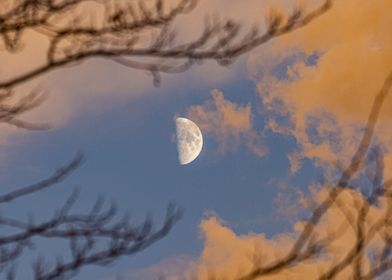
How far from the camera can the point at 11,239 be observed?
3947 mm

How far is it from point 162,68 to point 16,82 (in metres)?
0.65

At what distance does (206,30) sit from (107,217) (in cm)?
94

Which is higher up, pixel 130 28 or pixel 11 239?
pixel 130 28

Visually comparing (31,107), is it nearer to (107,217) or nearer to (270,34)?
(107,217)

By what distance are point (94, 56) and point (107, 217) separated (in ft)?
2.39

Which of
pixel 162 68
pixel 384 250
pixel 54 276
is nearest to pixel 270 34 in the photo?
pixel 162 68

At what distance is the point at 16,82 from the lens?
3.79m

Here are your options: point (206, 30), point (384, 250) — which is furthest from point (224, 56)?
point (384, 250)

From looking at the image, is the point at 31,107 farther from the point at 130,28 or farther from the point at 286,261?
the point at 286,261

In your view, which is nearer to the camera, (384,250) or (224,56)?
(384,250)

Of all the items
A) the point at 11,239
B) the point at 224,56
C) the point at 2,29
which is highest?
the point at 2,29

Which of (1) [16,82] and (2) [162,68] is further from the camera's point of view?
(2) [162,68]

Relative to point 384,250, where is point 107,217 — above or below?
above

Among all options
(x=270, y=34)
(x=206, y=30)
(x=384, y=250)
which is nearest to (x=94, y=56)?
(x=206, y=30)
